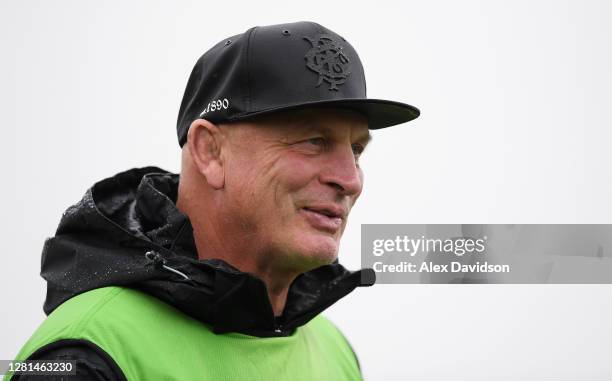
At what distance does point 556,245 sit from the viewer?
221 inches

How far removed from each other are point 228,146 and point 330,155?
318mm

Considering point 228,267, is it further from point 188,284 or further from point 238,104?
point 238,104

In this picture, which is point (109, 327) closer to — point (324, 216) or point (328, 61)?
point (324, 216)

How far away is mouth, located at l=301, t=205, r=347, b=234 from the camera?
248 centimetres

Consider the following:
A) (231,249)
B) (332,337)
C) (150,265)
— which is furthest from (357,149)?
(332,337)

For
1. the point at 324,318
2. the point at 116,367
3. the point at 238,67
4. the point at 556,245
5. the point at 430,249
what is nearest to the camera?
the point at 116,367

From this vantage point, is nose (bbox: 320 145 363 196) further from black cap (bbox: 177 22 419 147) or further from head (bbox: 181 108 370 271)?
black cap (bbox: 177 22 419 147)

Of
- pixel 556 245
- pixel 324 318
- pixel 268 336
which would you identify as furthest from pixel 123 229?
pixel 556 245

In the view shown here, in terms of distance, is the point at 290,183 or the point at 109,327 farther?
the point at 290,183

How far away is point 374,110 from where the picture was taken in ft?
8.54

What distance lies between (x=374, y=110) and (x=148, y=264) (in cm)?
86

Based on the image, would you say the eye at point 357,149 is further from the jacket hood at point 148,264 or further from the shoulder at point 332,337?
the shoulder at point 332,337

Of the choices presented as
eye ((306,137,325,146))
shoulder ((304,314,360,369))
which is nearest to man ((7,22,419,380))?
eye ((306,137,325,146))

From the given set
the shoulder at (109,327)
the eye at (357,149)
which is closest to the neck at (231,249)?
the shoulder at (109,327)
